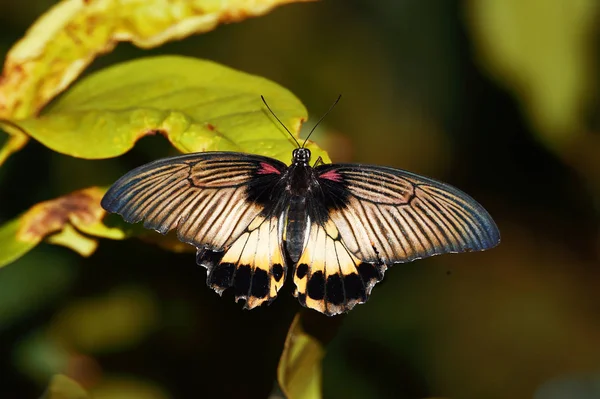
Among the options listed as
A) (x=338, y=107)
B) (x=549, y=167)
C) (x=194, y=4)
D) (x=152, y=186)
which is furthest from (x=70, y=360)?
(x=549, y=167)

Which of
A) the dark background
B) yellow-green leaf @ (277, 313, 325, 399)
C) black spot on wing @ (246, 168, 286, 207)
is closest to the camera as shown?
yellow-green leaf @ (277, 313, 325, 399)

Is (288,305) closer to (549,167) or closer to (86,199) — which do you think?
(86,199)

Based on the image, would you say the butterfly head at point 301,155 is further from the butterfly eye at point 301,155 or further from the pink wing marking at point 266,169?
the pink wing marking at point 266,169

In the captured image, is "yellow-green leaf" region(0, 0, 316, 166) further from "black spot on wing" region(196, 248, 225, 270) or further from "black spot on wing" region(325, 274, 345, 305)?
"black spot on wing" region(325, 274, 345, 305)

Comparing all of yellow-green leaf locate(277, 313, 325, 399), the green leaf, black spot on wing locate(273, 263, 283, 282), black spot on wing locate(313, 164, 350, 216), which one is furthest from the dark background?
the green leaf

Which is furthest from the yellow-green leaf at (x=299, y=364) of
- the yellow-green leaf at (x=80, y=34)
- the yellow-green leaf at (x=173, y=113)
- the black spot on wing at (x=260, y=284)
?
the yellow-green leaf at (x=80, y=34)

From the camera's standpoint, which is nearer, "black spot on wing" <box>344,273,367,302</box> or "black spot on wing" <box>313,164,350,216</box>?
"black spot on wing" <box>344,273,367,302</box>
